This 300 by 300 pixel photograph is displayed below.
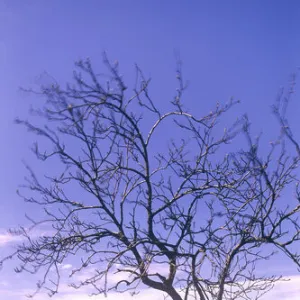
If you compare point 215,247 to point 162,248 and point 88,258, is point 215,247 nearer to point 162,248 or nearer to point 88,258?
point 162,248

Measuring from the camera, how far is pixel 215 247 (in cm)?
532

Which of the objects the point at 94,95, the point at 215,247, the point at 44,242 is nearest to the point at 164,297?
the point at 215,247

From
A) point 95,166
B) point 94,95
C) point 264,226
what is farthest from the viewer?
point 95,166

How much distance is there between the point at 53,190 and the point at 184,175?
202 centimetres

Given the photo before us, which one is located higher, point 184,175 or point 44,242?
point 184,175

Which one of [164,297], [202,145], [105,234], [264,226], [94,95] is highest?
[94,95]

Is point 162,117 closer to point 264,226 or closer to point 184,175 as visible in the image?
point 184,175

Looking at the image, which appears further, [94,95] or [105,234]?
[105,234]

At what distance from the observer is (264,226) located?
5.10 meters

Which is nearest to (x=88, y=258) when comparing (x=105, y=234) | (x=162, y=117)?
(x=105, y=234)

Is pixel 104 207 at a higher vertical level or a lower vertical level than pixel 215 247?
higher

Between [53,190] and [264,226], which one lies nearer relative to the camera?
[264,226]

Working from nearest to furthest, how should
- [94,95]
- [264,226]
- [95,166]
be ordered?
[264,226] → [94,95] → [95,166]

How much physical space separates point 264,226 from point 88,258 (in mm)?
2471
